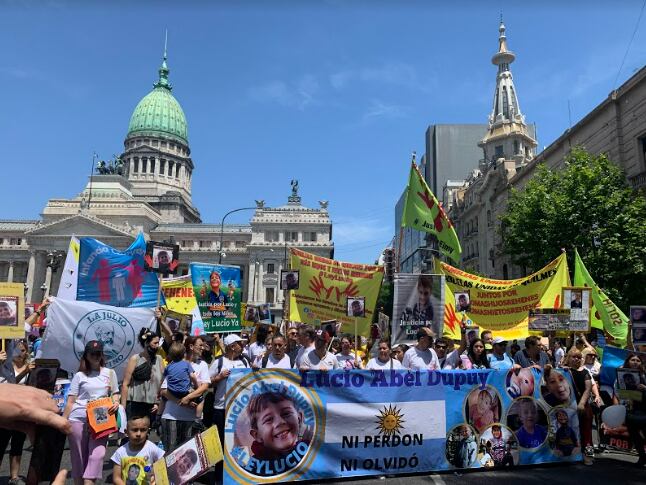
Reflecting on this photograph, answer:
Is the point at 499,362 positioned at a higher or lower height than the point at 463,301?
lower

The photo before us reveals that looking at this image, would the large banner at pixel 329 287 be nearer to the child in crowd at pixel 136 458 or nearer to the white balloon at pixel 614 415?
the white balloon at pixel 614 415

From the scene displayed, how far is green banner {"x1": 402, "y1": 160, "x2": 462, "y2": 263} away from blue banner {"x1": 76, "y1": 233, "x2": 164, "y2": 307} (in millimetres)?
6335

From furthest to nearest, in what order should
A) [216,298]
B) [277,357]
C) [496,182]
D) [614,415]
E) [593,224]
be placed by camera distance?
[496,182], [593,224], [216,298], [614,415], [277,357]

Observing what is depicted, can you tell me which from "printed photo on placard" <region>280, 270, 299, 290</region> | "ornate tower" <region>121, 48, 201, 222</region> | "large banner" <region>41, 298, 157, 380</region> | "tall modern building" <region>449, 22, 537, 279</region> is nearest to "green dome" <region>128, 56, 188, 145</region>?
"ornate tower" <region>121, 48, 201, 222</region>

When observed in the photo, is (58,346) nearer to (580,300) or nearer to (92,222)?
(580,300)

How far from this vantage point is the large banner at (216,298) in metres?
12.4

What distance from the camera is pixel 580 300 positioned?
1008 centimetres

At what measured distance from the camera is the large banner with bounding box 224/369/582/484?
617 centimetres

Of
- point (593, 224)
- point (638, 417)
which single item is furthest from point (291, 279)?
point (593, 224)

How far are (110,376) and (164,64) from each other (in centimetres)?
13224

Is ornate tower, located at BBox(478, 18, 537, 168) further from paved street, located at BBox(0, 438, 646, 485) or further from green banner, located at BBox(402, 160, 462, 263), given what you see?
paved street, located at BBox(0, 438, 646, 485)

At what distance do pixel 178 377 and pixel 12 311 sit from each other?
339 centimetres

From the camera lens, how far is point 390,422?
6.72 metres

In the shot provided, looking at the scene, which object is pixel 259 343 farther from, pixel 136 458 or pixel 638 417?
pixel 638 417
